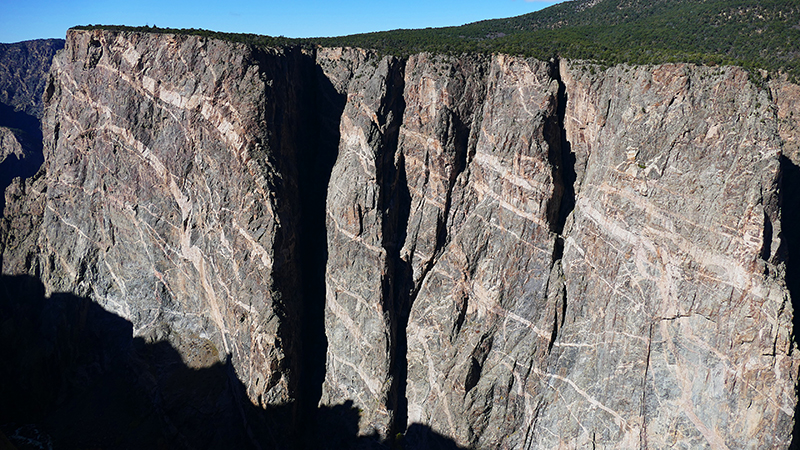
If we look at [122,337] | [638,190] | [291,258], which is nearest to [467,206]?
[638,190]

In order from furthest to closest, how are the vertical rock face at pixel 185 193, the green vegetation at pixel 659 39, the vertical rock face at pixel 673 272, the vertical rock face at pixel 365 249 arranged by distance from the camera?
the vertical rock face at pixel 365 249, the green vegetation at pixel 659 39, the vertical rock face at pixel 185 193, the vertical rock face at pixel 673 272

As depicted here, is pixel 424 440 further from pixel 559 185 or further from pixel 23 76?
pixel 23 76

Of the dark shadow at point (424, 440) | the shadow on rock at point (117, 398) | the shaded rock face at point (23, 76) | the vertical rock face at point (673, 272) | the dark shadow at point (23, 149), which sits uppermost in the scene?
the shaded rock face at point (23, 76)

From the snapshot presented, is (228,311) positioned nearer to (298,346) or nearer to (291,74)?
(298,346)

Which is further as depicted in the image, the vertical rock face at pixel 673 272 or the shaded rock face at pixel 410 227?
the shaded rock face at pixel 410 227

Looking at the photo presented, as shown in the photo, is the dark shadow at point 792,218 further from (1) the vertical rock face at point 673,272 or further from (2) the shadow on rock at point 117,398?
(2) the shadow on rock at point 117,398

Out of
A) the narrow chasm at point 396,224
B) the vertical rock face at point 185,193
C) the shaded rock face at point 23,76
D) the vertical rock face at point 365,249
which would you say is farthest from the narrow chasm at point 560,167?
the shaded rock face at point 23,76

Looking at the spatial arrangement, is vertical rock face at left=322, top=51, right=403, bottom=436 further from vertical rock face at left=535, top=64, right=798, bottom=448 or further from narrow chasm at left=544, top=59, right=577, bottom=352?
vertical rock face at left=535, top=64, right=798, bottom=448
